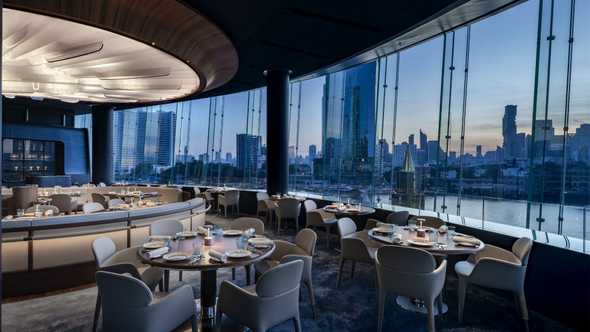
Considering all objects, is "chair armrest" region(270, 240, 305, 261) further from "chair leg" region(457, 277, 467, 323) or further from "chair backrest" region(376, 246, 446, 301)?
"chair leg" region(457, 277, 467, 323)

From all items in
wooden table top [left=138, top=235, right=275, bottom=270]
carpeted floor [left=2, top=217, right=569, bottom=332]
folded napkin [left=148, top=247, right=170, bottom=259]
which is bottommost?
carpeted floor [left=2, top=217, right=569, bottom=332]

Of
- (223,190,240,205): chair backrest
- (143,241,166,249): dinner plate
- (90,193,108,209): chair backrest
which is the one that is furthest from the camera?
(223,190,240,205): chair backrest

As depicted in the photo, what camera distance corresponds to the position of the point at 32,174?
1334cm

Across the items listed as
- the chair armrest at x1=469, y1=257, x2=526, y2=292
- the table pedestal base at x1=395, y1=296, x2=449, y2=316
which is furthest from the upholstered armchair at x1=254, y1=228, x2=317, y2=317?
the chair armrest at x1=469, y1=257, x2=526, y2=292

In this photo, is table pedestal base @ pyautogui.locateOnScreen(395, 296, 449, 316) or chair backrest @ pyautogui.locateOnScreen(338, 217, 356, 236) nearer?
table pedestal base @ pyautogui.locateOnScreen(395, 296, 449, 316)

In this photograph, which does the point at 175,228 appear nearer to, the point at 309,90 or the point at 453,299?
the point at 453,299

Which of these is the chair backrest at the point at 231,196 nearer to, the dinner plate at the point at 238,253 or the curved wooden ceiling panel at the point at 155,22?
the curved wooden ceiling panel at the point at 155,22

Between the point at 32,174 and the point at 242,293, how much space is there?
50.4 ft

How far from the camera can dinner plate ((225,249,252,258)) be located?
9.42 feet

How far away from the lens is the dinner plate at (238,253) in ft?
9.42

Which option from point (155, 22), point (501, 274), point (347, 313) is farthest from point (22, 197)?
point (501, 274)

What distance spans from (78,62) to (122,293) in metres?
5.66

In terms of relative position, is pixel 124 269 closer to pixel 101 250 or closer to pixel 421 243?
pixel 101 250

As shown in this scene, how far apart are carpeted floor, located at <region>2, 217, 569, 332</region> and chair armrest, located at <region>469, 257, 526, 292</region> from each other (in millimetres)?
479
